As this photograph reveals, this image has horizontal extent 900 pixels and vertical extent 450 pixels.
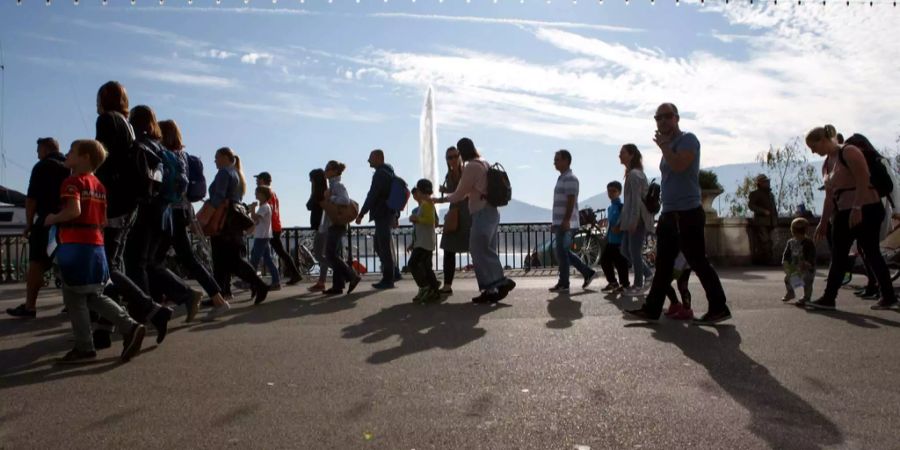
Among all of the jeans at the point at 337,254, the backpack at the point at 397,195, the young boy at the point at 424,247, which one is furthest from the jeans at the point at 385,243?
the young boy at the point at 424,247

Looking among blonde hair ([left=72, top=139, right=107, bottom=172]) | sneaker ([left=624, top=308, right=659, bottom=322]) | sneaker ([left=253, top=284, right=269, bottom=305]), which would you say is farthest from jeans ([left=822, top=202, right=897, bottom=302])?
blonde hair ([left=72, top=139, right=107, bottom=172])

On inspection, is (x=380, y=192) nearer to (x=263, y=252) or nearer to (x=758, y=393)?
(x=263, y=252)

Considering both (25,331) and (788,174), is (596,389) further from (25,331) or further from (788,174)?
(788,174)

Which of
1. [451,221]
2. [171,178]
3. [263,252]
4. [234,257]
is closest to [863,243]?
[451,221]

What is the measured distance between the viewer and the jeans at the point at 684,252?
284 inches

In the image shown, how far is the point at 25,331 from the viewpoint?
26.5ft

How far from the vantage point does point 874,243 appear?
8.28m

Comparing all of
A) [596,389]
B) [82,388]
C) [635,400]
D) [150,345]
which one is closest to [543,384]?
[596,389]

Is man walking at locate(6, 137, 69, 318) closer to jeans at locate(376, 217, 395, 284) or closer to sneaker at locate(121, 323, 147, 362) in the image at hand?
sneaker at locate(121, 323, 147, 362)

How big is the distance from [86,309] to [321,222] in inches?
261

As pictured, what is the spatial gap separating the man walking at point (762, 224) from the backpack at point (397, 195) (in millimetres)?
9900

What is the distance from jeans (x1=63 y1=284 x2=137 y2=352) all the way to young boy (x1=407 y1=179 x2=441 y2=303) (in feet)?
14.6

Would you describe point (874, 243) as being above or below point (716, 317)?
above

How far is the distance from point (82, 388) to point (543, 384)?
2.65 m
